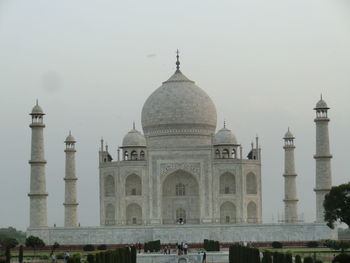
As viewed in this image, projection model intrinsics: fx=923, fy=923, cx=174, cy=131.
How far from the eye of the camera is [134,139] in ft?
160

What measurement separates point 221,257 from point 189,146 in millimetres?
14258

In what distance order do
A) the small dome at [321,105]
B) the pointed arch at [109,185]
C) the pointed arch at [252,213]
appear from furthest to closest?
the pointed arch at [109,185] → the pointed arch at [252,213] → the small dome at [321,105]

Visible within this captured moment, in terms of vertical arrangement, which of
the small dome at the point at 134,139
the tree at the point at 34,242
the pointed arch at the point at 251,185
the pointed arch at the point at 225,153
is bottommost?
the tree at the point at 34,242

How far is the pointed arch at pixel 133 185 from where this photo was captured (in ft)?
157

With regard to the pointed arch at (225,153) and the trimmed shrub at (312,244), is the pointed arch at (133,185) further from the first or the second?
the trimmed shrub at (312,244)

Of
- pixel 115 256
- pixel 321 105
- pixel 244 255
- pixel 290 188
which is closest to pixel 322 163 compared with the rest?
pixel 321 105

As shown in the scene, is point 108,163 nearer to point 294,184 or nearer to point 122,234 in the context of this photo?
point 122,234

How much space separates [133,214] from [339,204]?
1324 cm

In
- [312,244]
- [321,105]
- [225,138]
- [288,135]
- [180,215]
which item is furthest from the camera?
[288,135]

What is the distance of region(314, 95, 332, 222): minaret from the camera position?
→ 43.7 meters

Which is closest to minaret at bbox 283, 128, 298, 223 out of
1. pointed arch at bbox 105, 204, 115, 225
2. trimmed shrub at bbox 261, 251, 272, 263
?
pointed arch at bbox 105, 204, 115, 225

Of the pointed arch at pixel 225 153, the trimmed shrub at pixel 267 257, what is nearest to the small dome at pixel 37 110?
the pointed arch at pixel 225 153

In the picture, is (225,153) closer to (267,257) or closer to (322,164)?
(322,164)

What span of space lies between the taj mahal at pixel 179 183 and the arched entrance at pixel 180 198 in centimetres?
5
